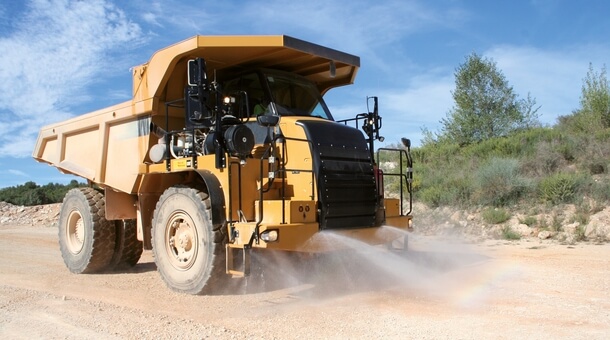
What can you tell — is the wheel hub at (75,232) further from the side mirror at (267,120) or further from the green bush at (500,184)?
the green bush at (500,184)

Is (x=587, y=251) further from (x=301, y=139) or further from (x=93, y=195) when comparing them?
(x=93, y=195)

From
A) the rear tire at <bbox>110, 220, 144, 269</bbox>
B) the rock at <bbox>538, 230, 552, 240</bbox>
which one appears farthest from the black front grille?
the rock at <bbox>538, 230, 552, 240</bbox>

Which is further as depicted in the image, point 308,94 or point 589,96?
point 589,96

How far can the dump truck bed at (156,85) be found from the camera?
731cm

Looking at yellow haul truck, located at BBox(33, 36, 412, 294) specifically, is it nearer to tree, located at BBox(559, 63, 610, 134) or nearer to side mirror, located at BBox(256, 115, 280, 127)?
side mirror, located at BBox(256, 115, 280, 127)

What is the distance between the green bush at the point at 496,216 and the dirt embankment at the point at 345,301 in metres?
3.55

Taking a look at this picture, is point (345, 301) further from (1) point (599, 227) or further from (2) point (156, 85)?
(1) point (599, 227)

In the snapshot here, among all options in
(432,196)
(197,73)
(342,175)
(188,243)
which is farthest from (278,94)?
(432,196)

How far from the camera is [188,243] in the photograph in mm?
7016

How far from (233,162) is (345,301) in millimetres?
2035

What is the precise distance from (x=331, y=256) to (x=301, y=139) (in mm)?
1864

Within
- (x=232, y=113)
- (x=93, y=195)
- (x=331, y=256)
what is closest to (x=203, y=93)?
(x=232, y=113)

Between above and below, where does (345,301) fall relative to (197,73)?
below

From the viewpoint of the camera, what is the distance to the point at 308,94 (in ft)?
27.4
